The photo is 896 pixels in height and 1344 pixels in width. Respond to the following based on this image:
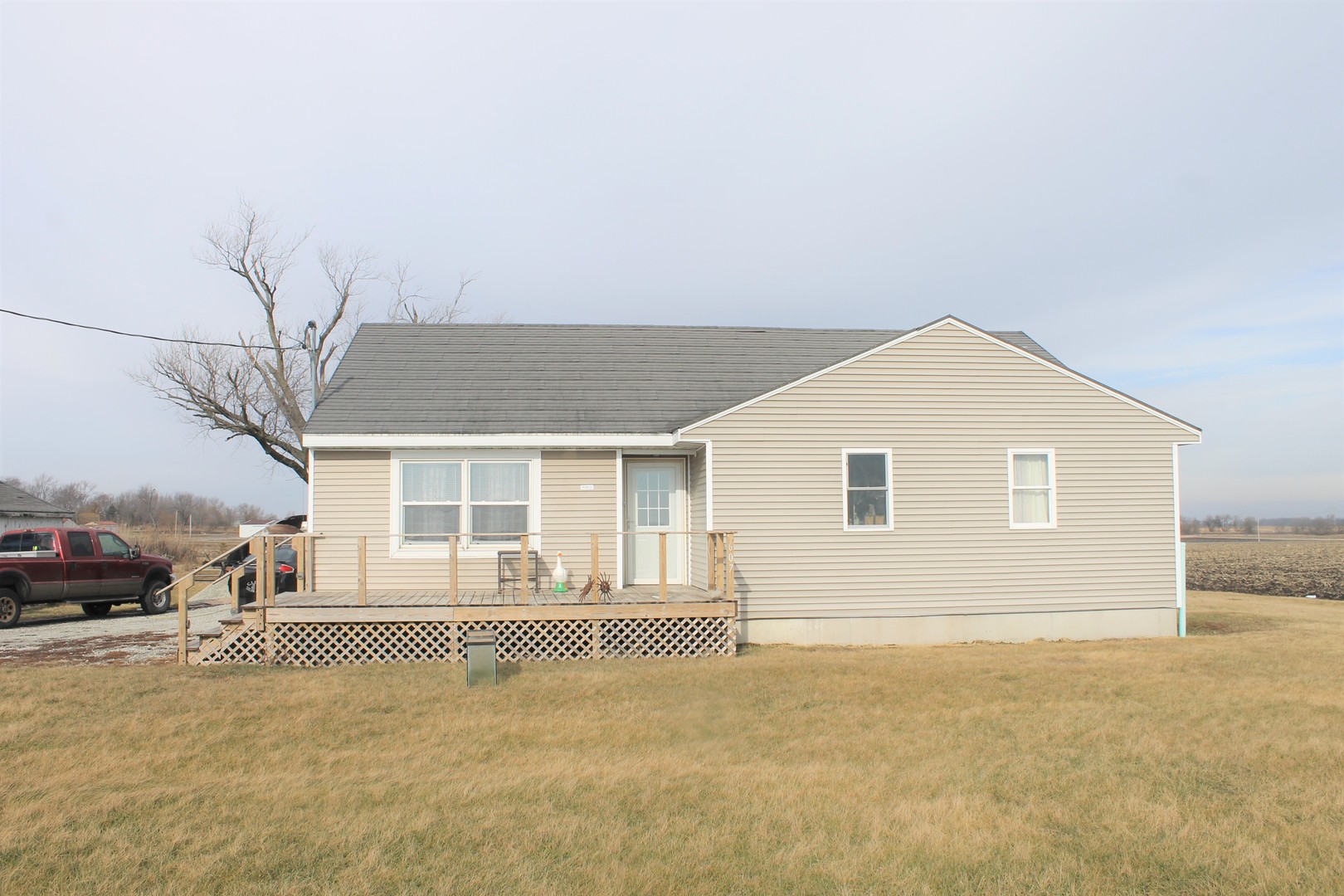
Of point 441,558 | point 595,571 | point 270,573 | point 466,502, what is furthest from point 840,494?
point 270,573

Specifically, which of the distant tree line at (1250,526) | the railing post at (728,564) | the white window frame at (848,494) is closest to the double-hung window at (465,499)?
the railing post at (728,564)

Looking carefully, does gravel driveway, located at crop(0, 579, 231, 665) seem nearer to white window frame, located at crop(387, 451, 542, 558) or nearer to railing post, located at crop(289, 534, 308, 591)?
railing post, located at crop(289, 534, 308, 591)

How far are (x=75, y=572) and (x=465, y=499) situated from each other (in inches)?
349

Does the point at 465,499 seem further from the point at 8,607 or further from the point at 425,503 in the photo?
the point at 8,607

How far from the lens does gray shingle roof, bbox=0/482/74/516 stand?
28.3 m

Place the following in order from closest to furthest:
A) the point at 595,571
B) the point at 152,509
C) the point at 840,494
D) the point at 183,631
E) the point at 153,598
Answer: the point at 183,631 → the point at 595,571 → the point at 840,494 → the point at 153,598 → the point at 152,509

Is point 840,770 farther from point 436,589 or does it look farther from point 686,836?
point 436,589

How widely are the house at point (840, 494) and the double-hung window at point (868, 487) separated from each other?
27 mm

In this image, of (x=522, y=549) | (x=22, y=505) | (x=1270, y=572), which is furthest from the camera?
(x=1270, y=572)

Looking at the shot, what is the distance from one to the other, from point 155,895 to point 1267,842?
20.7 ft

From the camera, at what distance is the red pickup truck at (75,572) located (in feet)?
52.0

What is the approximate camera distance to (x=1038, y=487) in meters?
13.3

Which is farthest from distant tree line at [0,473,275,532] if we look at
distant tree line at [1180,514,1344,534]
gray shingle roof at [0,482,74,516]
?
distant tree line at [1180,514,1344,534]

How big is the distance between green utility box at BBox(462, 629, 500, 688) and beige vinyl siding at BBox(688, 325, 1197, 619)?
3913 mm
